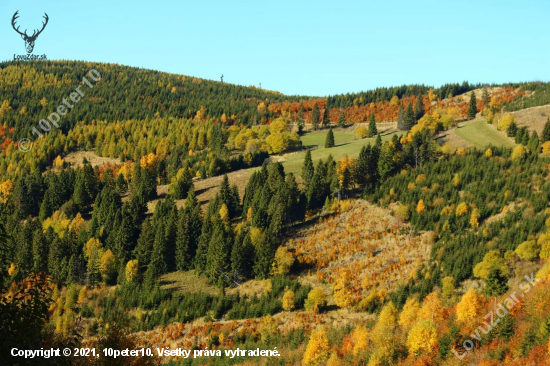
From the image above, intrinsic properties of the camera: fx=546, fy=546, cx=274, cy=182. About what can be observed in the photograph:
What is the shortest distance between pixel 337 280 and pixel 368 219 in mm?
21083

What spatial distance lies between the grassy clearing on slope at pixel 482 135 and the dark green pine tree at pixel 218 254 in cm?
7100

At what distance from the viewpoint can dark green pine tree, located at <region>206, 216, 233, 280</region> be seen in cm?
10025

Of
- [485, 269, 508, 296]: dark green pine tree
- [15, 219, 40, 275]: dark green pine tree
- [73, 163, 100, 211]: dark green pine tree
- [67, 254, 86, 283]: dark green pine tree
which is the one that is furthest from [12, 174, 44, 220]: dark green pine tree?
[485, 269, 508, 296]: dark green pine tree

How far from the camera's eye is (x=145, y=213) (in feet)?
419

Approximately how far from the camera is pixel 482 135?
146 metres

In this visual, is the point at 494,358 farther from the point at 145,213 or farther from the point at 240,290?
the point at 145,213

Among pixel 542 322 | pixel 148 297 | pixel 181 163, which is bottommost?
pixel 148 297

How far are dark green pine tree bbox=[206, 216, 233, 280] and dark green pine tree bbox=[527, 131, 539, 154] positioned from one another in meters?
72.5

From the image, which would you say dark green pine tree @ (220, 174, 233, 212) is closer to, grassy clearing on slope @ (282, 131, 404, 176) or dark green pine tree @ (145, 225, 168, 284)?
dark green pine tree @ (145, 225, 168, 284)

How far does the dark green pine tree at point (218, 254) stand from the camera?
100 meters

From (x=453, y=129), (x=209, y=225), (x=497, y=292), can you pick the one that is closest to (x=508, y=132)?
(x=453, y=129)

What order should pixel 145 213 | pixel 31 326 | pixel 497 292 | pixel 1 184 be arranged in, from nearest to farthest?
pixel 31 326 < pixel 497 292 < pixel 145 213 < pixel 1 184

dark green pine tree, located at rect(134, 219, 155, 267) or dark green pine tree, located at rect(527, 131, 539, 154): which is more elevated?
dark green pine tree, located at rect(527, 131, 539, 154)

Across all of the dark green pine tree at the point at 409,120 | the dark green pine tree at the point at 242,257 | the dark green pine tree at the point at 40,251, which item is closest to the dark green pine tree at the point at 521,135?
the dark green pine tree at the point at 409,120
